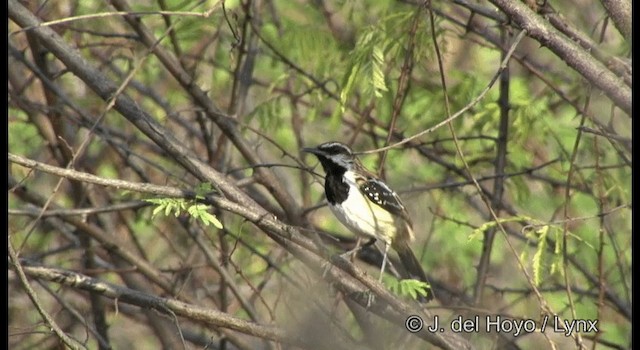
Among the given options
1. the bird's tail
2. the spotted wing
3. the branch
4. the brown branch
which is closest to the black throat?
the spotted wing

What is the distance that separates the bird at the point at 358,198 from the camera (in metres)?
5.92

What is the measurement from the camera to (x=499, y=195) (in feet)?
20.0

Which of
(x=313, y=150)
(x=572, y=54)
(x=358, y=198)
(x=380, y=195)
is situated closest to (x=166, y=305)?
(x=313, y=150)

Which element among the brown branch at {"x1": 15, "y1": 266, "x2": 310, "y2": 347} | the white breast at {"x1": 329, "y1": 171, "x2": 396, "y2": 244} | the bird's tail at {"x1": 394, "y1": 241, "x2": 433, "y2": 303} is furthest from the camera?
the bird's tail at {"x1": 394, "y1": 241, "x2": 433, "y2": 303}

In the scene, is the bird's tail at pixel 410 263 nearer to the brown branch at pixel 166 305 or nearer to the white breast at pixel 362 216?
the white breast at pixel 362 216

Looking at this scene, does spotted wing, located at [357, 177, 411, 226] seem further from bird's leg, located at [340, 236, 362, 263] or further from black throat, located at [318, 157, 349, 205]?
bird's leg, located at [340, 236, 362, 263]

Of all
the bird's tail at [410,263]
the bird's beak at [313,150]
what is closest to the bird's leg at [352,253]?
the bird's tail at [410,263]

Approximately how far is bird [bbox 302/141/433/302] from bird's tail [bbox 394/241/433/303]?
0.14 metres

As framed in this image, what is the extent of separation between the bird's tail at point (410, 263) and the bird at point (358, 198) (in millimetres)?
137

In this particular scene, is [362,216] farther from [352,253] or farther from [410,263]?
[410,263]

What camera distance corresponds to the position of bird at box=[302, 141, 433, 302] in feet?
19.4

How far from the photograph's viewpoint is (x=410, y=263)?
20.9ft

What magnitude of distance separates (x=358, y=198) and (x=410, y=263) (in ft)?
2.10
